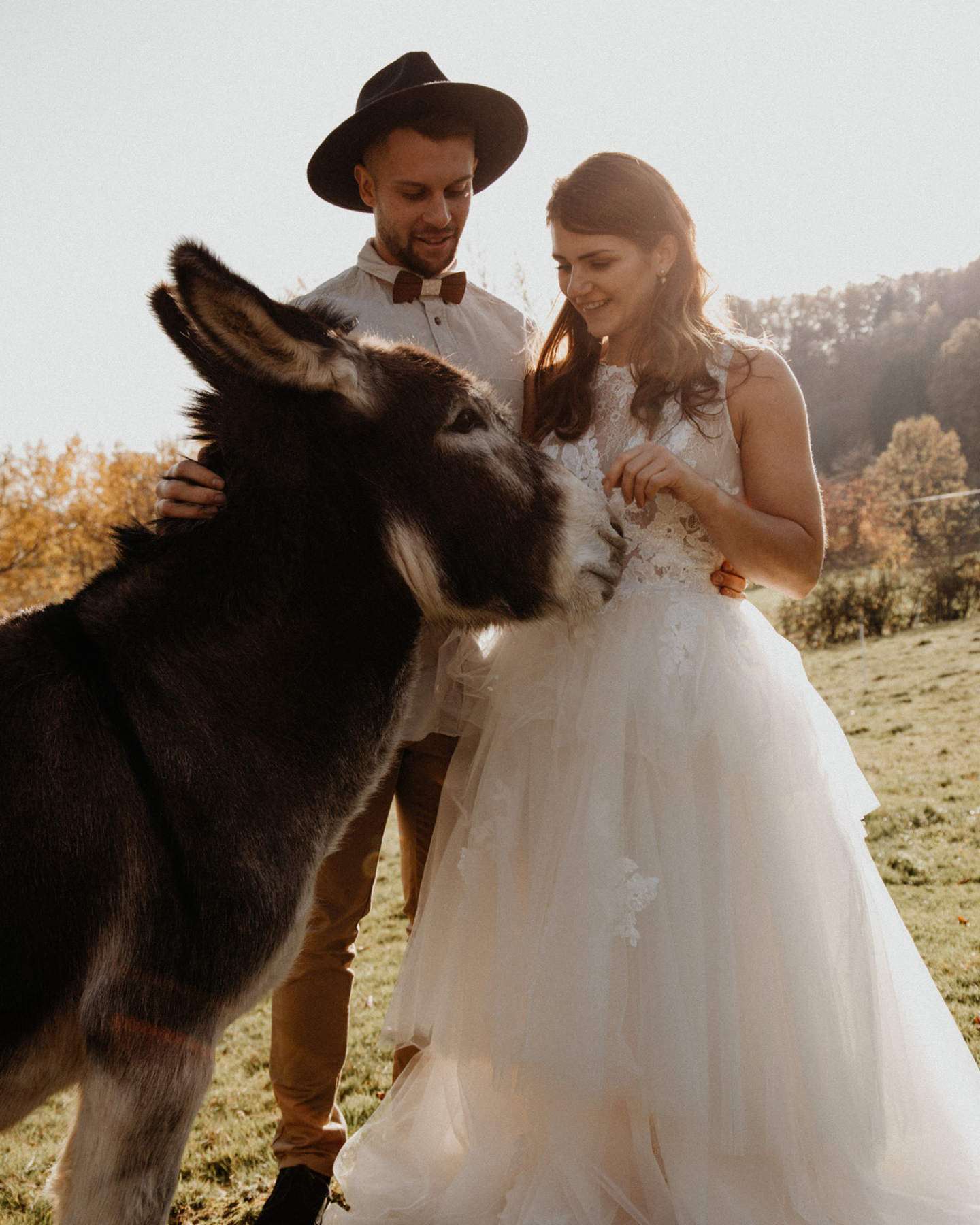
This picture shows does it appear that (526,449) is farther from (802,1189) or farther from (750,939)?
(802,1189)

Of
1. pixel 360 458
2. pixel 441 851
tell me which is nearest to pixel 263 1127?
pixel 441 851

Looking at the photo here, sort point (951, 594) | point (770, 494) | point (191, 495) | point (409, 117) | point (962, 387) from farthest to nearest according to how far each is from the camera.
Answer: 1. point (962, 387)
2. point (951, 594)
3. point (409, 117)
4. point (770, 494)
5. point (191, 495)

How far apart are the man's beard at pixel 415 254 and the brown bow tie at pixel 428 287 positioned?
1.1 inches

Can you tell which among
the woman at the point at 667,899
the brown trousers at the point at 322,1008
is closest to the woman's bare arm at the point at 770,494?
the woman at the point at 667,899

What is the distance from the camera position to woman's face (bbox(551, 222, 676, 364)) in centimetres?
269

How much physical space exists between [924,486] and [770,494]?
91.2 ft

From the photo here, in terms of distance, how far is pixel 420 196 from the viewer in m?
3.10

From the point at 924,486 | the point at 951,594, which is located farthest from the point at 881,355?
the point at 951,594

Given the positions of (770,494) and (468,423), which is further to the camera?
(770,494)

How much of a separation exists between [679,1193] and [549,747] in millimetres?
1274

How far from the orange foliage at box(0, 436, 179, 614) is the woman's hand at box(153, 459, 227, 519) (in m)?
23.9

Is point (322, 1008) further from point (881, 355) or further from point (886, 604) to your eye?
point (881, 355)

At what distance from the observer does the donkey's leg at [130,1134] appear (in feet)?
5.60

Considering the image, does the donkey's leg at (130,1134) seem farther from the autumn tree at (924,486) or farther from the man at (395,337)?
the autumn tree at (924,486)
